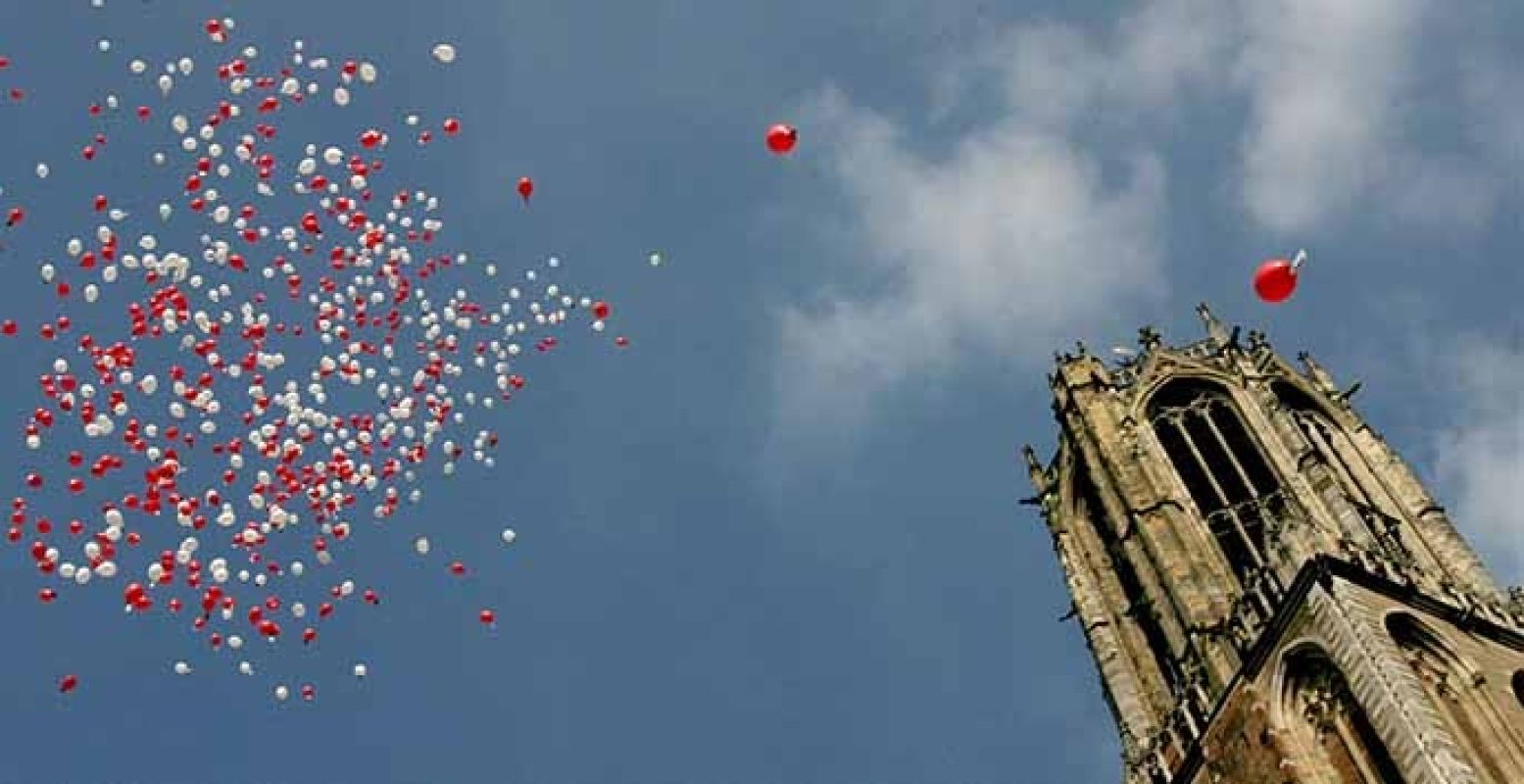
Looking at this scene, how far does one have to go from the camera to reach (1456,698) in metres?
38.3

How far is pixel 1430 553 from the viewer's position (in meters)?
46.5

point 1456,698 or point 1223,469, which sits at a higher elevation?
point 1223,469

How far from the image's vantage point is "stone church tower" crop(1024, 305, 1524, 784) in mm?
38312

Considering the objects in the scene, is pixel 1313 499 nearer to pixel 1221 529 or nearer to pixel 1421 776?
pixel 1221 529

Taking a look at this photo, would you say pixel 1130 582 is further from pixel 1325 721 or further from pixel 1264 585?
pixel 1325 721

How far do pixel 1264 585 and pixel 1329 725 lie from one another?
442 centimetres

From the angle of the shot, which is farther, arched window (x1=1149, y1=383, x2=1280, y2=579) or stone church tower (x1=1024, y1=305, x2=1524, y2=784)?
arched window (x1=1149, y1=383, x2=1280, y2=579)

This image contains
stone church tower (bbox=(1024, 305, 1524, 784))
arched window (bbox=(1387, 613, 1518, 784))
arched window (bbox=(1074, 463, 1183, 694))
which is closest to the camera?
arched window (bbox=(1387, 613, 1518, 784))

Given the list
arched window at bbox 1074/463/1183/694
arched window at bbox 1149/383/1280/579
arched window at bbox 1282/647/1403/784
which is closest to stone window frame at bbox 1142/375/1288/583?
arched window at bbox 1149/383/1280/579

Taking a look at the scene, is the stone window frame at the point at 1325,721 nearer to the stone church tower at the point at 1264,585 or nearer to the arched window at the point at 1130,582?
the stone church tower at the point at 1264,585

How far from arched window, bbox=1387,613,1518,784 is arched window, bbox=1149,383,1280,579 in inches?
226

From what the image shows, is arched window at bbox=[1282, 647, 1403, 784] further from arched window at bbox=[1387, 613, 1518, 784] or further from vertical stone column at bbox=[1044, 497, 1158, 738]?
vertical stone column at bbox=[1044, 497, 1158, 738]

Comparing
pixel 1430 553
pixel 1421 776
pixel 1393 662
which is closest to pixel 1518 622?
pixel 1430 553

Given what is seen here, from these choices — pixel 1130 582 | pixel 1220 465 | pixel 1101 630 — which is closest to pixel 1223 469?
pixel 1220 465
